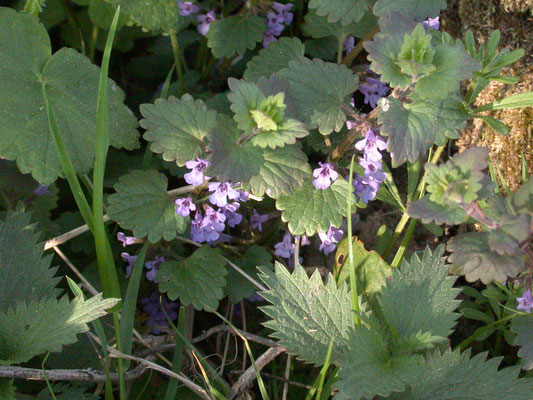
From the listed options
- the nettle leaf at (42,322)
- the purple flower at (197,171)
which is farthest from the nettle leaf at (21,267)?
the purple flower at (197,171)

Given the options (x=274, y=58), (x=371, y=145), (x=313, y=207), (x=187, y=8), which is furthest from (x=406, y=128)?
(x=187, y=8)

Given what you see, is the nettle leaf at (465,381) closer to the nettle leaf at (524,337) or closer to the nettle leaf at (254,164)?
the nettle leaf at (524,337)

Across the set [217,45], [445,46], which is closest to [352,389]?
[445,46]

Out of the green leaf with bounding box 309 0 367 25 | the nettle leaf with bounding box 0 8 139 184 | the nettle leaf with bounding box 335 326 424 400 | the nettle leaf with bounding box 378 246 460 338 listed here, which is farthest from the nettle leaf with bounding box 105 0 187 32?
the nettle leaf with bounding box 335 326 424 400

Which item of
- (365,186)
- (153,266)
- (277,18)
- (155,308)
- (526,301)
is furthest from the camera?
(277,18)

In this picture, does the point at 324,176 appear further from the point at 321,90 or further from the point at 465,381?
the point at 465,381
